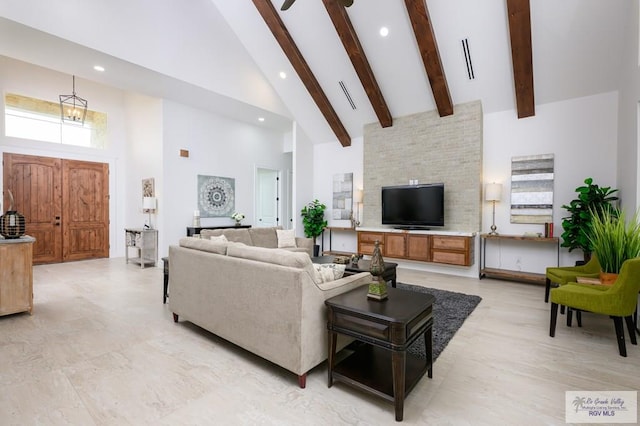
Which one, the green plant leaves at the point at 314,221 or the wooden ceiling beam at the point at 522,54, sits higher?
the wooden ceiling beam at the point at 522,54

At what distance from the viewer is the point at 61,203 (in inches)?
263

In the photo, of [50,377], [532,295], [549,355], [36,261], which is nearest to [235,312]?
[50,377]

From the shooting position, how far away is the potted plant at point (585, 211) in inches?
166

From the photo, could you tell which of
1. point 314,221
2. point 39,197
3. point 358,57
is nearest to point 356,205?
point 314,221

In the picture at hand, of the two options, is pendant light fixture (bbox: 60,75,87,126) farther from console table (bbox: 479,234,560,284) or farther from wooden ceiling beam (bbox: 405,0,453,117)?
console table (bbox: 479,234,560,284)

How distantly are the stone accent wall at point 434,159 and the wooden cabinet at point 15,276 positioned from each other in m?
5.63

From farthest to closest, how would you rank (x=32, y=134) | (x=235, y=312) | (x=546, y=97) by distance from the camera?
1. (x=32, y=134)
2. (x=546, y=97)
3. (x=235, y=312)

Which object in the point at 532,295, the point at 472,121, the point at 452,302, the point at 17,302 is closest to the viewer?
the point at 17,302

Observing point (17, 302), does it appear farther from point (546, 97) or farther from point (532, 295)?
point (546, 97)

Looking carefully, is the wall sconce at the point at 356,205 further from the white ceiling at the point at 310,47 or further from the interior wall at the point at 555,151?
the interior wall at the point at 555,151

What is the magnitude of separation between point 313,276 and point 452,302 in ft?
8.71

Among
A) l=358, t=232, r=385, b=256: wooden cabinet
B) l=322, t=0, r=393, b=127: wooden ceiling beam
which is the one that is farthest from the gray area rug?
l=322, t=0, r=393, b=127: wooden ceiling beam

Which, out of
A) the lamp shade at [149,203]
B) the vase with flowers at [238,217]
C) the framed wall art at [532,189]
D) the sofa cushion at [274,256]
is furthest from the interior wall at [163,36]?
the framed wall art at [532,189]

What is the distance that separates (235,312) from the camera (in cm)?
250
